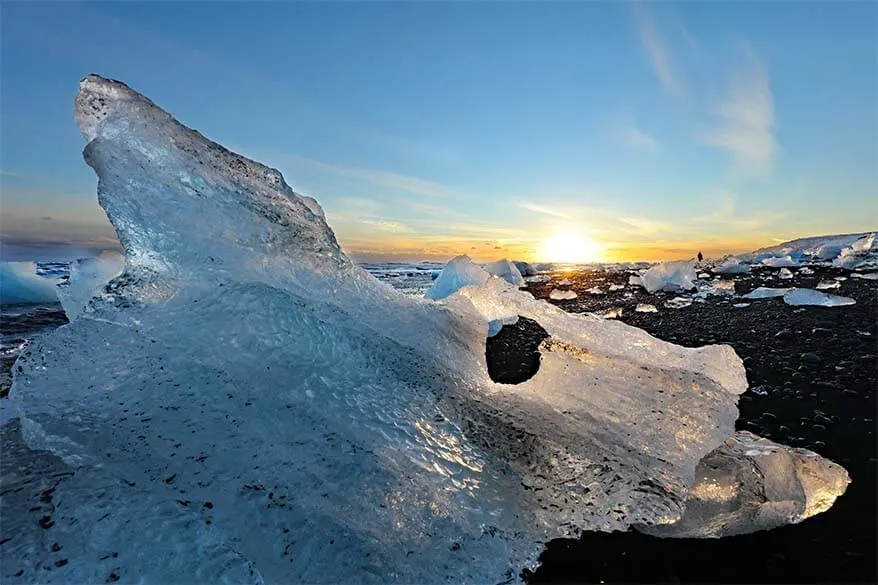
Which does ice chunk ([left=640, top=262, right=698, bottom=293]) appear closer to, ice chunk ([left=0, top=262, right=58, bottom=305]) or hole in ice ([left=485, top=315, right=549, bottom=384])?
hole in ice ([left=485, top=315, right=549, bottom=384])

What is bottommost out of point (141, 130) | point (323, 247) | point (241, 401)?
point (241, 401)

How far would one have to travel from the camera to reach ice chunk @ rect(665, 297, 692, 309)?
9.16 metres

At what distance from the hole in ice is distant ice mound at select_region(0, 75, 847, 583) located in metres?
1.11

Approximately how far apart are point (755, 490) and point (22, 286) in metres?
13.9

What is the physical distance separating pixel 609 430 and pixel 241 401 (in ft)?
7.30

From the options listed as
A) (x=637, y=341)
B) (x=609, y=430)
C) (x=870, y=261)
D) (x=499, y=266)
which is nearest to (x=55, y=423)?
(x=609, y=430)

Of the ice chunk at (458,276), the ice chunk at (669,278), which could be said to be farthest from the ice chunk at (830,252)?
the ice chunk at (458,276)

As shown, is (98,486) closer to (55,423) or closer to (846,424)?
(55,423)

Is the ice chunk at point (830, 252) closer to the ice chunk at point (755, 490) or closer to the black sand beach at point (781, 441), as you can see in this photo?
the black sand beach at point (781, 441)

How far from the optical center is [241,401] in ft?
7.69

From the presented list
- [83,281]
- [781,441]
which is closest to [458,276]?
[83,281]

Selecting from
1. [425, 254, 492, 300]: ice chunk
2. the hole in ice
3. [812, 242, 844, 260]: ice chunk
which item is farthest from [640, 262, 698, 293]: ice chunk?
[812, 242, 844, 260]: ice chunk

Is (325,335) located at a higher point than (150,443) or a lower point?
higher

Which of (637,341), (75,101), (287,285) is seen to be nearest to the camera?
(287,285)
